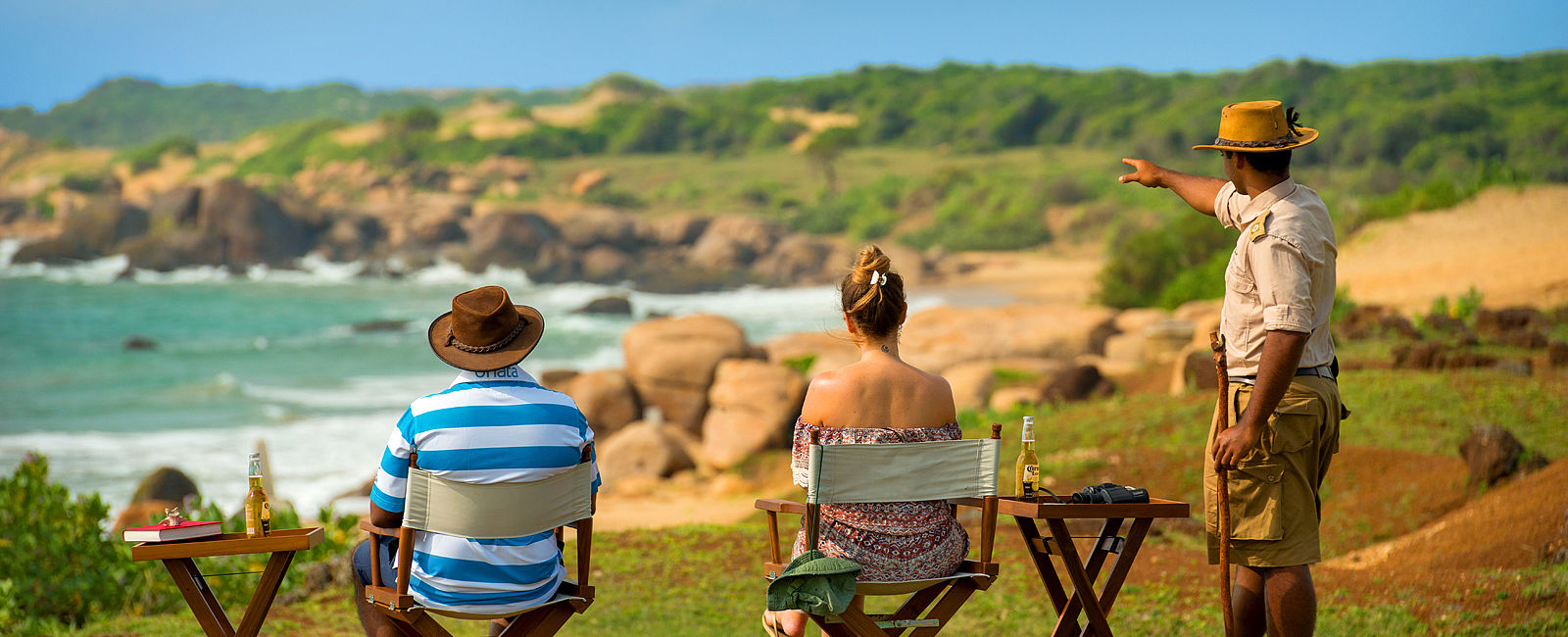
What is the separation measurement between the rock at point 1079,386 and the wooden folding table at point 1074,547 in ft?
31.7

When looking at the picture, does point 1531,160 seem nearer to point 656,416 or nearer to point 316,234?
point 656,416

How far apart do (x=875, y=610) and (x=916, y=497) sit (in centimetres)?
254

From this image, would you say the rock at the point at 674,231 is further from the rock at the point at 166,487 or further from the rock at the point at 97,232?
the rock at the point at 166,487

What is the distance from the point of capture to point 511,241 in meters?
50.8

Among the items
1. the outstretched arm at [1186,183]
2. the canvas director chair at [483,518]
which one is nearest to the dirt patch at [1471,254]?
the outstretched arm at [1186,183]

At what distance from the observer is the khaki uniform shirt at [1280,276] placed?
305 centimetres

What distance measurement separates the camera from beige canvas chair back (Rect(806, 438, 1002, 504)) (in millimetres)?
3043

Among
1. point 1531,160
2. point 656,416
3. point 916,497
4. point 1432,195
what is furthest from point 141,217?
point 916,497

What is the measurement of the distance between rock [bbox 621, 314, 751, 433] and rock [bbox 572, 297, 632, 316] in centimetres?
2328

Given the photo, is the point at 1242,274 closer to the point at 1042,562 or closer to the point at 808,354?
the point at 1042,562

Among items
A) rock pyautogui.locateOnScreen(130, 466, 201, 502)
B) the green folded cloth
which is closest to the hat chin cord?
the green folded cloth

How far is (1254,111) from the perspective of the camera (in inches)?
126

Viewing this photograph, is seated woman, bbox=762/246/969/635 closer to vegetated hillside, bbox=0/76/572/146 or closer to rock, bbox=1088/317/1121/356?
rock, bbox=1088/317/1121/356

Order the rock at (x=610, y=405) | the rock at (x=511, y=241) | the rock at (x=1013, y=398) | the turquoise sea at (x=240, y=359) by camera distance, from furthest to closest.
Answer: the rock at (x=511, y=241) → the turquoise sea at (x=240, y=359) → the rock at (x=610, y=405) → the rock at (x=1013, y=398)
